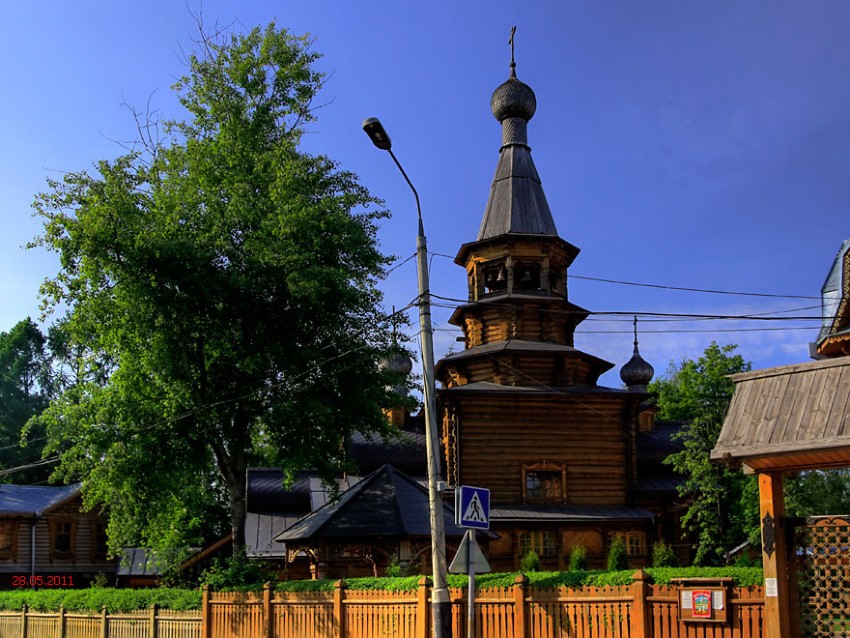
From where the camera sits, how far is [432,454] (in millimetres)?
12461

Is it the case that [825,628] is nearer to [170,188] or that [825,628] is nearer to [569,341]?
[170,188]

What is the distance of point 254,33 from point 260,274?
7.59m

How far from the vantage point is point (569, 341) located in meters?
34.1

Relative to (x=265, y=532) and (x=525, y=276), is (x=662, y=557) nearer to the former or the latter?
(x=525, y=276)

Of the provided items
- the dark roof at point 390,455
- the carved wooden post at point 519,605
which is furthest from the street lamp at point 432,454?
the dark roof at point 390,455

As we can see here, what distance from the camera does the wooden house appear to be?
1497 inches

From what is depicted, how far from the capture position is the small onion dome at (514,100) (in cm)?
3538

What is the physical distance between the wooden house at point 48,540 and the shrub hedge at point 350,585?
13082 mm

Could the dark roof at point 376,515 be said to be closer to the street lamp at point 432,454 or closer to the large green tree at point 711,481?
the street lamp at point 432,454

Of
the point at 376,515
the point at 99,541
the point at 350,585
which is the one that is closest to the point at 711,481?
the point at 376,515

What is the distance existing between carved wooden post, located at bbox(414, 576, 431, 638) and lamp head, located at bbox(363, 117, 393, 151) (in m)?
7.88

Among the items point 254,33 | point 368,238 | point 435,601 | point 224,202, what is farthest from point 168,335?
point 435,601

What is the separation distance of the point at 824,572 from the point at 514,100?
2654 cm

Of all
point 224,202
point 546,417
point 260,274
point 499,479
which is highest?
point 224,202
